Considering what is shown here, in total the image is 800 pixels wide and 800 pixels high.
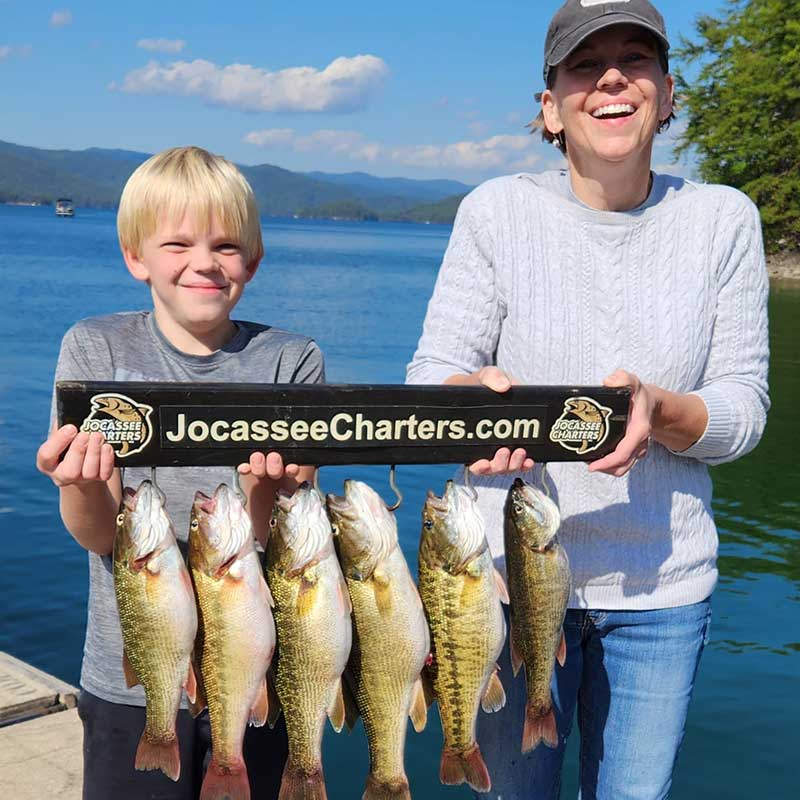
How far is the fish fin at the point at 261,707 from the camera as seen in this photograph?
2713 millimetres

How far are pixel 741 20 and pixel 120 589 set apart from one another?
209ft

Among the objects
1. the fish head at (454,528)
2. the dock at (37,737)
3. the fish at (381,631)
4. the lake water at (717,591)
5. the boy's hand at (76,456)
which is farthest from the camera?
the lake water at (717,591)

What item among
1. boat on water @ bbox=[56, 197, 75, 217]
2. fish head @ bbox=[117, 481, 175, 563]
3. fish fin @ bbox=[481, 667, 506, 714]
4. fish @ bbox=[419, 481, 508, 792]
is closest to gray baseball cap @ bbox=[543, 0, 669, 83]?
fish @ bbox=[419, 481, 508, 792]

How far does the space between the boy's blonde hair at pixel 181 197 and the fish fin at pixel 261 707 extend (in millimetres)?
1413

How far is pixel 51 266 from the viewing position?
54344 mm

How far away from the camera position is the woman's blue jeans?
3.27 m

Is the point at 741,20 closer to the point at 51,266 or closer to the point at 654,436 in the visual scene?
the point at 51,266

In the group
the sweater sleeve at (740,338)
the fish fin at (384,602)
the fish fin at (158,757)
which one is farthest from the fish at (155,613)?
the sweater sleeve at (740,338)

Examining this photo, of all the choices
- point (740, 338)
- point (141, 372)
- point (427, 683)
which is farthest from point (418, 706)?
point (740, 338)

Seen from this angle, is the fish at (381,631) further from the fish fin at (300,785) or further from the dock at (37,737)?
the dock at (37,737)

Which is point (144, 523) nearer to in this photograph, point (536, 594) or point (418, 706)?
point (418, 706)

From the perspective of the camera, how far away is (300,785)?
273 cm

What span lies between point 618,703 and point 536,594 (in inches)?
24.9

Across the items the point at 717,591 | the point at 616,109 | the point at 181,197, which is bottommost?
the point at 717,591
